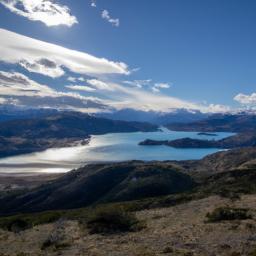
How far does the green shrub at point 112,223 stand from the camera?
1374 inches

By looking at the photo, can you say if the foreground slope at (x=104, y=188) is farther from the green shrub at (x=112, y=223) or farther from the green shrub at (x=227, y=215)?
the green shrub at (x=227, y=215)

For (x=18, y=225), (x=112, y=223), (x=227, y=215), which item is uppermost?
(x=227, y=215)

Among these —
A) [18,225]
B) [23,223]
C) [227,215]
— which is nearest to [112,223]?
[227,215]

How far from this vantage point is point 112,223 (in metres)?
35.8

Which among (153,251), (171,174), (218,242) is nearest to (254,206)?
(218,242)

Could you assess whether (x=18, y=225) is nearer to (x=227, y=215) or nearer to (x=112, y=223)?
(x=112, y=223)

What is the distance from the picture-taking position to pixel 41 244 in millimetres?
33438

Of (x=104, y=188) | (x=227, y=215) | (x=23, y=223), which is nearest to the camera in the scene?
(x=227, y=215)

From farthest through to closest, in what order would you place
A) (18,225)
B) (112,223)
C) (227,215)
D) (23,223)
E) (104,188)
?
(104,188)
(23,223)
(18,225)
(227,215)
(112,223)

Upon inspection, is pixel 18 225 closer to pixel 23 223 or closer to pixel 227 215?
pixel 23 223

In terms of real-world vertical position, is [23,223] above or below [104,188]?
above

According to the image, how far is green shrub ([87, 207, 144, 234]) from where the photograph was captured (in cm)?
3491

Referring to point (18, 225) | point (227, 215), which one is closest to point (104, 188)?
point (18, 225)

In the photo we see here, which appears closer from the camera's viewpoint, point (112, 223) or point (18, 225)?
point (112, 223)
